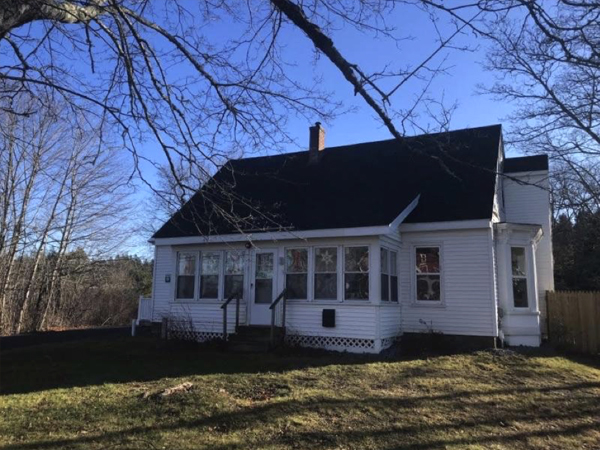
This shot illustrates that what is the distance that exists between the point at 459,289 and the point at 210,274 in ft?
23.1

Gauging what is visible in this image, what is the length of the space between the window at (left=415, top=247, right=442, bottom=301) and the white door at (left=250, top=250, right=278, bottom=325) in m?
3.91

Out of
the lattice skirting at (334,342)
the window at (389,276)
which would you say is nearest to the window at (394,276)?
the window at (389,276)

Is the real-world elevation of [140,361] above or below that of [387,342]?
below

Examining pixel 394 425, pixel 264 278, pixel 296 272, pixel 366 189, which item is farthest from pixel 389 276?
pixel 394 425

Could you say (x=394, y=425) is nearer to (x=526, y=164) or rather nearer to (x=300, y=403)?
(x=300, y=403)

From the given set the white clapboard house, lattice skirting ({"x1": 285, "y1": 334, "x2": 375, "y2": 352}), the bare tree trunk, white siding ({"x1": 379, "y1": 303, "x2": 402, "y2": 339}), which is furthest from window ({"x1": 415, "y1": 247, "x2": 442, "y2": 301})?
the bare tree trunk

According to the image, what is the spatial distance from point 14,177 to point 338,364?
57.3 ft

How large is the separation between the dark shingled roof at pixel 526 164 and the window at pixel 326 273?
7.65 meters

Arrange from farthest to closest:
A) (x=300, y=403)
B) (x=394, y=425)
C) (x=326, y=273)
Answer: (x=326, y=273)
(x=300, y=403)
(x=394, y=425)

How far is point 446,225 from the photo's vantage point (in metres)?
12.8

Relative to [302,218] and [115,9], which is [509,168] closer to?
[302,218]

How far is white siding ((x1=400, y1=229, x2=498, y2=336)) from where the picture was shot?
40.9ft

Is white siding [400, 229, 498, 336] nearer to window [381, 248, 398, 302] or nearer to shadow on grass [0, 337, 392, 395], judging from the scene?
window [381, 248, 398, 302]

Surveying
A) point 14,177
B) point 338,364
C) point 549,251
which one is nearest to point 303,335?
point 338,364
